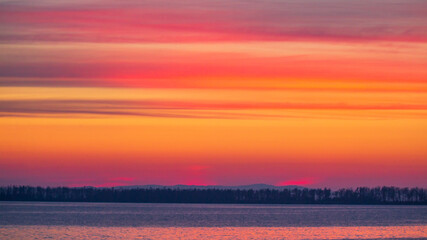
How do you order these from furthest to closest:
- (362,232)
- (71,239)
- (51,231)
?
(362,232), (51,231), (71,239)

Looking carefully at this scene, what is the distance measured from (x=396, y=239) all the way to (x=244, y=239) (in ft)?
52.0

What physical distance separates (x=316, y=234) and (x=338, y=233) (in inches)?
126

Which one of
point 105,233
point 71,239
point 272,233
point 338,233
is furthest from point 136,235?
point 338,233

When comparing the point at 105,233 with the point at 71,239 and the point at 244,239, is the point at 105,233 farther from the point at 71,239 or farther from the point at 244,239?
the point at 244,239

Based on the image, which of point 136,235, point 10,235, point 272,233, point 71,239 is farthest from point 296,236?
point 10,235

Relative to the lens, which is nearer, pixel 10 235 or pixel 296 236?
pixel 10 235

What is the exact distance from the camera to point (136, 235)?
8038cm

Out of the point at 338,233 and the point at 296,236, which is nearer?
the point at 296,236

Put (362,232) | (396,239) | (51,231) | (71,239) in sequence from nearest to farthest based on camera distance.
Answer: (71,239), (396,239), (51,231), (362,232)

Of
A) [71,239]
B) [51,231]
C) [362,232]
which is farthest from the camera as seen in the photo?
[362,232]

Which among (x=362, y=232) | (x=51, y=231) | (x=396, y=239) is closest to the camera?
(x=396, y=239)

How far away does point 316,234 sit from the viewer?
86.7 meters

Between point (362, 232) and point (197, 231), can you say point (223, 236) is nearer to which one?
point (197, 231)

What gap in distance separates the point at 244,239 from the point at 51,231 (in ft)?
74.6
